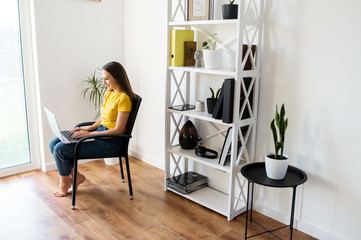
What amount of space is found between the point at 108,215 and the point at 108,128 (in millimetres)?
700

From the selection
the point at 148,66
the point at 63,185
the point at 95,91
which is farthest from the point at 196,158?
the point at 95,91

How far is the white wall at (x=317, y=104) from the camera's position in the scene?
7.13 feet

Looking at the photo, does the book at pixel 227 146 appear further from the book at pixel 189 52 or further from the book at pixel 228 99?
the book at pixel 189 52

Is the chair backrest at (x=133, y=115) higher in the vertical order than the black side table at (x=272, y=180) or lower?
higher

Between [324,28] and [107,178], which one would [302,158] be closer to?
[324,28]

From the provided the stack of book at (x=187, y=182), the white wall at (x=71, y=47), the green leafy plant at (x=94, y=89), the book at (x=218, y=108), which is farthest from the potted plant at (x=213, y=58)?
the white wall at (x=71, y=47)

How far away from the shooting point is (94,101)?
3.82 m

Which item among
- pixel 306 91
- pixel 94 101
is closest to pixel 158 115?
pixel 94 101

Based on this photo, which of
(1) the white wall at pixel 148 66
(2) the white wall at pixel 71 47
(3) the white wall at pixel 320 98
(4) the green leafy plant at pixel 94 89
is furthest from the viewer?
(4) the green leafy plant at pixel 94 89

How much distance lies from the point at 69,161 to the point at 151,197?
746mm

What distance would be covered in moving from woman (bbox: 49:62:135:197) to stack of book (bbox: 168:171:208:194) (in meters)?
0.60

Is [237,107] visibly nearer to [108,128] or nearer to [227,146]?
[227,146]

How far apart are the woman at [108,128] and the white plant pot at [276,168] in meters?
1.17

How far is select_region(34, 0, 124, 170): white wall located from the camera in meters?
3.37
